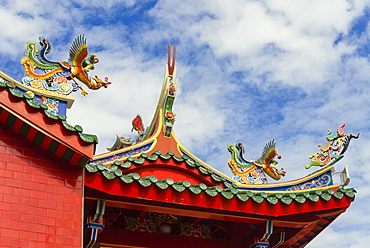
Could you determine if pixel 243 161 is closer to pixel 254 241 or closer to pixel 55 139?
pixel 254 241

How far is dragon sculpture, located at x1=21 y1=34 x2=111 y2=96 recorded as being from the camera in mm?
7523

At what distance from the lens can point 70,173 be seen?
666 cm

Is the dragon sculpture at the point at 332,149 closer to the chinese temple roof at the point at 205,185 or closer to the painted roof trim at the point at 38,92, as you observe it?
the chinese temple roof at the point at 205,185

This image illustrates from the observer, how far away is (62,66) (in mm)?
7676

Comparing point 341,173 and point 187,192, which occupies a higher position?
point 341,173

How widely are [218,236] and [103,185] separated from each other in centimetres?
272

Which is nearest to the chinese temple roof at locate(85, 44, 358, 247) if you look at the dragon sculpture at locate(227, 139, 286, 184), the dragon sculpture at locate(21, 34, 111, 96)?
the dragon sculpture at locate(227, 139, 286, 184)

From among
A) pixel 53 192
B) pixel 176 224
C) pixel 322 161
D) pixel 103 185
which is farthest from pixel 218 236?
pixel 53 192

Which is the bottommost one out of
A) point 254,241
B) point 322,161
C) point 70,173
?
point 254,241

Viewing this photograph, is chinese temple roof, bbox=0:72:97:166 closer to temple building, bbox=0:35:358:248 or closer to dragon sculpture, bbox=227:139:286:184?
temple building, bbox=0:35:358:248

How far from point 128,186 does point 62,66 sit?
6.59ft

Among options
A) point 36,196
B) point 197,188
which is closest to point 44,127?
point 36,196

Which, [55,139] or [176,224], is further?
[176,224]

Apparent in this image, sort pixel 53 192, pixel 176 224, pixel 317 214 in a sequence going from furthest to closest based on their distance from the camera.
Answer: pixel 176 224 < pixel 317 214 < pixel 53 192
